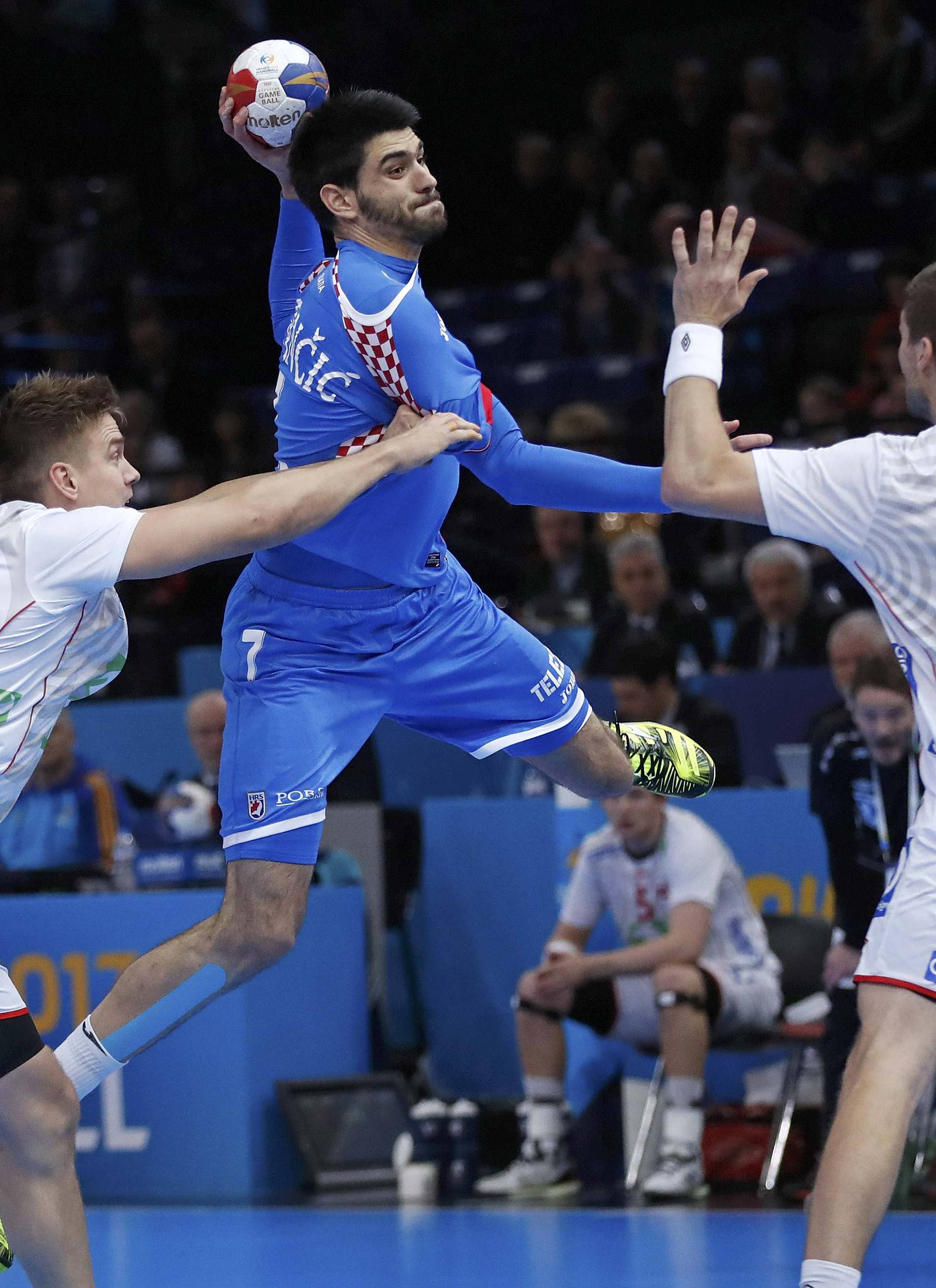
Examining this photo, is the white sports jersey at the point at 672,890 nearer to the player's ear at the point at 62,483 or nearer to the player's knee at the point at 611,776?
the player's knee at the point at 611,776

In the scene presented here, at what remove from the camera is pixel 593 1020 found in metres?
7.48

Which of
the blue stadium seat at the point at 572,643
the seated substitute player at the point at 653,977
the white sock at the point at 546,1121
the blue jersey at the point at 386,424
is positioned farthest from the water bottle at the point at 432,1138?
the blue jersey at the point at 386,424

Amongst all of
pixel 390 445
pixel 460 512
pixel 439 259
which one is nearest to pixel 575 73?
pixel 439 259

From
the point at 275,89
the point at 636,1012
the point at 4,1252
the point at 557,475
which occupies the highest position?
the point at 275,89

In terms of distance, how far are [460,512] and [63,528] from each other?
8045mm

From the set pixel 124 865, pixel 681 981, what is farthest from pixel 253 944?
pixel 124 865

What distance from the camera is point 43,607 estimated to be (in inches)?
154

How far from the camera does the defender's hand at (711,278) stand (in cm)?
397

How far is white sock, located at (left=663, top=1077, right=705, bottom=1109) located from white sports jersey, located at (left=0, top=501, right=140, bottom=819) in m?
3.71

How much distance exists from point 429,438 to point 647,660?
394cm

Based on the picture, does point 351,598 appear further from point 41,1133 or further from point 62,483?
point 41,1133

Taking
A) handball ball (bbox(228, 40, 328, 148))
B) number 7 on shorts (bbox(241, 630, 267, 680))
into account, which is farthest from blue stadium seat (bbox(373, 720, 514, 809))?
handball ball (bbox(228, 40, 328, 148))

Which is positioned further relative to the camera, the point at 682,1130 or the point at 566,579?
the point at 566,579

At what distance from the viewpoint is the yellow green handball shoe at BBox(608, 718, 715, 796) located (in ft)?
17.6
